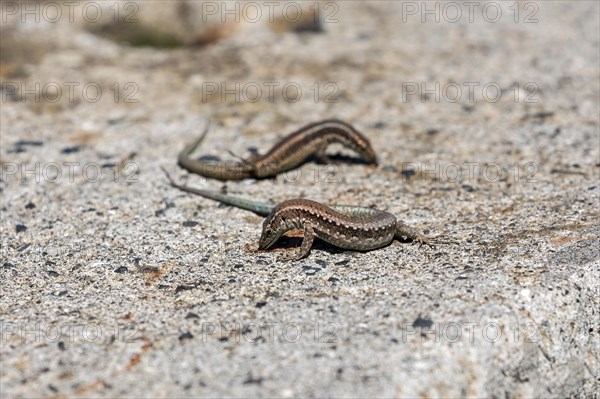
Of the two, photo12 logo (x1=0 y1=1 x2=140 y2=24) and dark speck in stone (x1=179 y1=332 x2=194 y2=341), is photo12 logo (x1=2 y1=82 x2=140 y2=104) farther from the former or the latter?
dark speck in stone (x1=179 y1=332 x2=194 y2=341)

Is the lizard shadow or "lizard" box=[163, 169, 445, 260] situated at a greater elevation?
"lizard" box=[163, 169, 445, 260]

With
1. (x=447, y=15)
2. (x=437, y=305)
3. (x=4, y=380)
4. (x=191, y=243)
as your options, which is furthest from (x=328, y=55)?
(x=4, y=380)

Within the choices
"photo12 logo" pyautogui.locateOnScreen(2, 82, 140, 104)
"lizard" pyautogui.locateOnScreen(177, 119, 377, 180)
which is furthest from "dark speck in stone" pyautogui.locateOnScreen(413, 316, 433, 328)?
"photo12 logo" pyautogui.locateOnScreen(2, 82, 140, 104)

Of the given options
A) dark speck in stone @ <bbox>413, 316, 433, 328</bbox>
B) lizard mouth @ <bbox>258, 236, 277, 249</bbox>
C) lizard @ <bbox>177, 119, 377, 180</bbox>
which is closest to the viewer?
dark speck in stone @ <bbox>413, 316, 433, 328</bbox>

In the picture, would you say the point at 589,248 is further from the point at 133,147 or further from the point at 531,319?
the point at 133,147

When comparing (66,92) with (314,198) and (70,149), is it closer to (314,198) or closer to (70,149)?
(70,149)

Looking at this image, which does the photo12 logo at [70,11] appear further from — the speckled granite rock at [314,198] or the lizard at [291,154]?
the lizard at [291,154]
